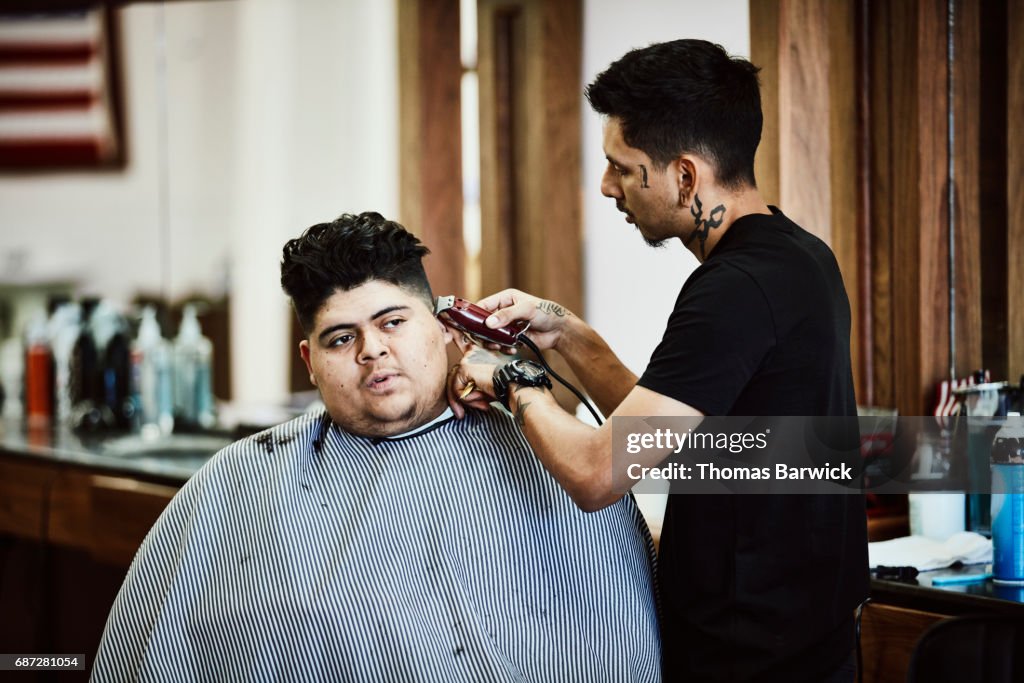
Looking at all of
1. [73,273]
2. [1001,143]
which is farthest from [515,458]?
[73,273]

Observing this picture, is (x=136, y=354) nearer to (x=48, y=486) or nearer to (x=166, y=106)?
(x=48, y=486)

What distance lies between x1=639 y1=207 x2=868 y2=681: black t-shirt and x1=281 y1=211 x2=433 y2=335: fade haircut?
0.59 m

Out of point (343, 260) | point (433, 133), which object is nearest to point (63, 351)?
point (433, 133)

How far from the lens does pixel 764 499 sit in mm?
1507

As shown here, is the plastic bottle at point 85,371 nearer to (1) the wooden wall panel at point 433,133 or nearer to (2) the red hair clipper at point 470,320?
(1) the wooden wall panel at point 433,133

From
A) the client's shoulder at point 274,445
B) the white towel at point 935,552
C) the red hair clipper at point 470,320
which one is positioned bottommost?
the white towel at point 935,552

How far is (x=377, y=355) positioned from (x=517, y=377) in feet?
0.88

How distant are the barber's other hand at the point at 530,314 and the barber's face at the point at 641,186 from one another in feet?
1.11

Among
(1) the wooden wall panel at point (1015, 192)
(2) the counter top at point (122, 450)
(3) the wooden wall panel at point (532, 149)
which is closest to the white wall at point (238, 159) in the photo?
(2) the counter top at point (122, 450)

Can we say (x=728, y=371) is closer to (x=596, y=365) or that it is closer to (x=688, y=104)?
(x=688, y=104)

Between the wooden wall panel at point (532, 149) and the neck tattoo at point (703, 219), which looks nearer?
the neck tattoo at point (703, 219)

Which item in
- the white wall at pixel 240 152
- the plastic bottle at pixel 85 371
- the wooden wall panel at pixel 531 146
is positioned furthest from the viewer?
the white wall at pixel 240 152

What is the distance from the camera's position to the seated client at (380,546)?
1.71 meters

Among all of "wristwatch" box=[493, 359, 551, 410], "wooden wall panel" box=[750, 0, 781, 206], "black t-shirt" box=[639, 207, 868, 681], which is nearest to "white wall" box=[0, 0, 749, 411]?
"wooden wall panel" box=[750, 0, 781, 206]
